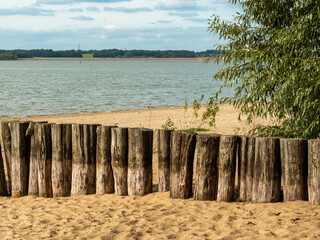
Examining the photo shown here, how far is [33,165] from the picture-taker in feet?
23.8

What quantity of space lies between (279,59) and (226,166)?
2832 millimetres

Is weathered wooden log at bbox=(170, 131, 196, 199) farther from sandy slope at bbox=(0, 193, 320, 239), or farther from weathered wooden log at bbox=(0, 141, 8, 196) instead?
weathered wooden log at bbox=(0, 141, 8, 196)

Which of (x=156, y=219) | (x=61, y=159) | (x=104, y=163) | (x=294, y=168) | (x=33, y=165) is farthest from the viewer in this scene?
(x=33, y=165)

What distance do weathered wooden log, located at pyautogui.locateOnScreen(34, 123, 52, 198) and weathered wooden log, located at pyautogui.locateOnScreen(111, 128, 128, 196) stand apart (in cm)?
118

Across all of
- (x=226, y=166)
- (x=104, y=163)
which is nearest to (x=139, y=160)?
(x=104, y=163)

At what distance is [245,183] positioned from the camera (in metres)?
6.25

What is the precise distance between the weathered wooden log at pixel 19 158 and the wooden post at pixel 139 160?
1.95 metres

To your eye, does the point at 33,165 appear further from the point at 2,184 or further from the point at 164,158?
the point at 164,158

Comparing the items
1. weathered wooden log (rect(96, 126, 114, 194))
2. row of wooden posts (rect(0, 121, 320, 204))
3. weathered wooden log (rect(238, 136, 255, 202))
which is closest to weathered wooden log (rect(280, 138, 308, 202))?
row of wooden posts (rect(0, 121, 320, 204))

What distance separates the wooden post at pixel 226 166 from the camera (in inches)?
241

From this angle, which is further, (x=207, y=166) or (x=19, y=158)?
(x=19, y=158)

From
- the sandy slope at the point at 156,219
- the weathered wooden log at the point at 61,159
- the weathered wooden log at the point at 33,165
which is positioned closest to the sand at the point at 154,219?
the sandy slope at the point at 156,219

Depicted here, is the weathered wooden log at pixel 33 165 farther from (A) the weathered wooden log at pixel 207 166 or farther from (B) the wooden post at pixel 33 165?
(A) the weathered wooden log at pixel 207 166

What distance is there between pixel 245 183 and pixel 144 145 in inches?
66.3
